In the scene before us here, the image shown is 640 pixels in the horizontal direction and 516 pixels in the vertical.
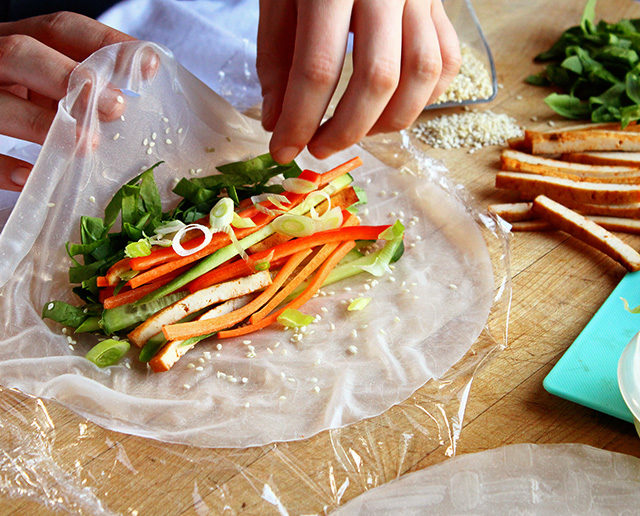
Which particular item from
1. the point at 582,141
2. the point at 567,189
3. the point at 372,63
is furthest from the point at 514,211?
the point at 372,63

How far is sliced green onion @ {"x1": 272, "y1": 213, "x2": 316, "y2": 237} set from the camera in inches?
69.0

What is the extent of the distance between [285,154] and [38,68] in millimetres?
619

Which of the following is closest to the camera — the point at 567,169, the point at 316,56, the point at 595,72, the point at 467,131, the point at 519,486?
the point at 519,486

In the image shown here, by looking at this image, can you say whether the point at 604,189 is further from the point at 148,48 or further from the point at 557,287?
the point at 148,48

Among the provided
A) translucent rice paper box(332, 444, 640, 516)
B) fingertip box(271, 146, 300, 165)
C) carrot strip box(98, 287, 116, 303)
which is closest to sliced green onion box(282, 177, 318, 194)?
fingertip box(271, 146, 300, 165)

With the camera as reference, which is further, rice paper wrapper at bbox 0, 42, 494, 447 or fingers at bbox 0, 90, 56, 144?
fingers at bbox 0, 90, 56, 144

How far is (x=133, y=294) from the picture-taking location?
1629mm

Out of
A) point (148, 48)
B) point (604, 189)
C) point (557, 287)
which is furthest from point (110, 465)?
point (604, 189)

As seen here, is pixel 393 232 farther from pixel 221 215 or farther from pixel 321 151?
pixel 221 215

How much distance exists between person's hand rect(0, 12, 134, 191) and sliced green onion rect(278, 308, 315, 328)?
0.66m

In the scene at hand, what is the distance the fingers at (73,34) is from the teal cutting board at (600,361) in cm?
134

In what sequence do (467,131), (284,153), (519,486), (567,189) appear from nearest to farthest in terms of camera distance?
1. (519,486)
2. (284,153)
3. (567,189)
4. (467,131)

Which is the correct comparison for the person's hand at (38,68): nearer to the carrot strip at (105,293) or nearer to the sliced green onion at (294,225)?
the carrot strip at (105,293)

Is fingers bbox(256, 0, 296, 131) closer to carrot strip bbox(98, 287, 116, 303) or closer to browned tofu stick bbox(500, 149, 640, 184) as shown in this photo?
carrot strip bbox(98, 287, 116, 303)
